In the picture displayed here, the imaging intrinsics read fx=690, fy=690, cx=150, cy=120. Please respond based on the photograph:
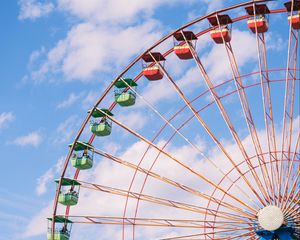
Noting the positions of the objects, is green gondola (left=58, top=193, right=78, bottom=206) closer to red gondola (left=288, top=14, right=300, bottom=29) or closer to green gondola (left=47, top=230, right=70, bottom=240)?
green gondola (left=47, top=230, right=70, bottom=240)

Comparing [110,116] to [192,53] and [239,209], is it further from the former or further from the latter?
[239,209]

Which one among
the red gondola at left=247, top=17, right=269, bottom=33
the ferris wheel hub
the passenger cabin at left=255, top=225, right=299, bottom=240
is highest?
the red gondola at left=247, top=17, right=269, bottom=33

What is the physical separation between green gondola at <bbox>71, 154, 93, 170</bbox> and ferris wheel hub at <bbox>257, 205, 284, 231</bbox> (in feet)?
26.7

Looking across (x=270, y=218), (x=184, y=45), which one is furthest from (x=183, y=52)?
(x=270, y=218)

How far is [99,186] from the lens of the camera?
1069 inches

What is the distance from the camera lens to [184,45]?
91.5ft

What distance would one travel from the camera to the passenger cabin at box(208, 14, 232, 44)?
2702 centimetres

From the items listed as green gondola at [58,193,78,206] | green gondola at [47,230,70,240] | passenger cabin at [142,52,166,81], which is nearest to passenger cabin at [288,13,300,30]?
passenger cabin at [142,52,166,81]

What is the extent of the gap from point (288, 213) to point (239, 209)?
169 cm

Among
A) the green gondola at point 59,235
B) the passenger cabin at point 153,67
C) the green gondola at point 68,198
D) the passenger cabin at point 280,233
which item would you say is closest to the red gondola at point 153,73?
the passenger cabin at point 153,67

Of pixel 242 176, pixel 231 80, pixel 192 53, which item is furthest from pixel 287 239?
pixel 192 53

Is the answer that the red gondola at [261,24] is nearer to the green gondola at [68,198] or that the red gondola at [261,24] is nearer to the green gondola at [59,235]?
the green gondola at [68,198]

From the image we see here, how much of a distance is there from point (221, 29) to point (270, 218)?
26.1 ft

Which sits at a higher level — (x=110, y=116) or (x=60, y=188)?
(x=110, y=116)
